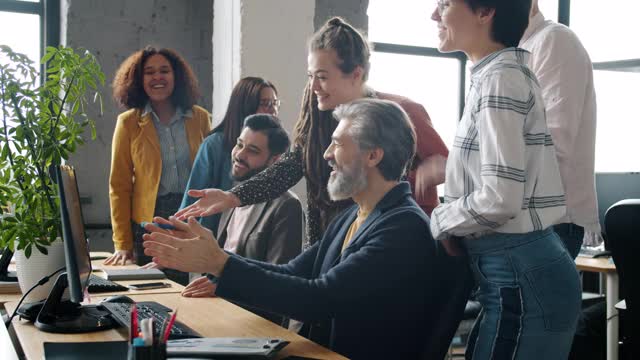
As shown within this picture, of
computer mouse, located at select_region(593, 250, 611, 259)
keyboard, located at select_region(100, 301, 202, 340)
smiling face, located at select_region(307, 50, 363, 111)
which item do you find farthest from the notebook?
computer mouse, located at select_region(593, 250, 611, 259)

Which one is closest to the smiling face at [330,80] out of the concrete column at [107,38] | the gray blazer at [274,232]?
the gray blazer at [274,232]

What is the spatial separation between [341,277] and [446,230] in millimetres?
233

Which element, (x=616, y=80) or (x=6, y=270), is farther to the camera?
(x=616, y=80)

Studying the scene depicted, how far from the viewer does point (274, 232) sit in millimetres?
2346

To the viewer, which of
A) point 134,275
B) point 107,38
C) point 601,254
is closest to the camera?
point 134,275

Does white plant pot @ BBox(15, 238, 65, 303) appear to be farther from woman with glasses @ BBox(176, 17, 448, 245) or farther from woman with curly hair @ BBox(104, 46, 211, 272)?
woman with curly hair @ BBox(104, 46, 211, 272)

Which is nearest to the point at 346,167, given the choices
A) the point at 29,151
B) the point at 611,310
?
the point at 29,151

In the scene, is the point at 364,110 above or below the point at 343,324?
above

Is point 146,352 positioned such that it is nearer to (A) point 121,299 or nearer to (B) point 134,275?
(A) point 121,299

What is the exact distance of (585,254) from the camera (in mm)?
3781

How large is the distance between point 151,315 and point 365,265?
50 centimetres

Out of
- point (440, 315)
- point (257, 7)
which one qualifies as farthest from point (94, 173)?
point (440, 315)

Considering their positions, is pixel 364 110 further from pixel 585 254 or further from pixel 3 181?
pixel 585 254

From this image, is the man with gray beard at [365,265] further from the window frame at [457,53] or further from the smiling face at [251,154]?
the window frame at [457,53]
